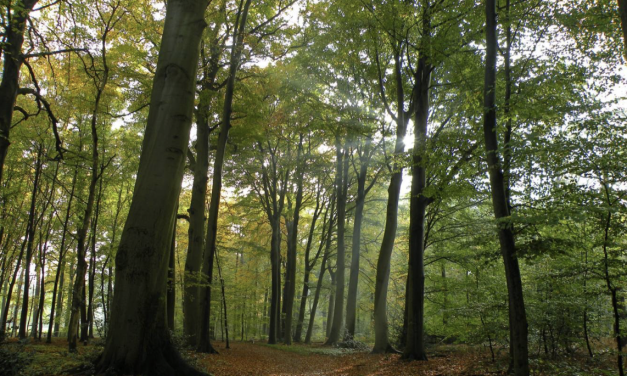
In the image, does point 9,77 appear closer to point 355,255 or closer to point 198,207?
point 198,207

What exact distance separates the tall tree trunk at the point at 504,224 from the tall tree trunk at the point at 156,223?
16.1 feet

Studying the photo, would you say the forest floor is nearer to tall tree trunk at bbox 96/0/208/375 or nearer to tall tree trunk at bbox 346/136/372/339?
tall tree trunk at bbox 96/0/208/375

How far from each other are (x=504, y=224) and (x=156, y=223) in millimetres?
5092

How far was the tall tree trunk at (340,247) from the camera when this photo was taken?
1606 centimetres

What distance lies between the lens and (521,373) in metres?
5.68

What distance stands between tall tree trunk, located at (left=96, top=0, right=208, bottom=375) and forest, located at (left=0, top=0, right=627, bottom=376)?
24 millimetres

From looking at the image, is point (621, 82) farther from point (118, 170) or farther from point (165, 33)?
point (118, 170)

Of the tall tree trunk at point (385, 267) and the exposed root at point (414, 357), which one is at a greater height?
the tall tree trunk at point (385, 267)

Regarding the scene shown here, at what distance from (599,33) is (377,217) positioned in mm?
18407

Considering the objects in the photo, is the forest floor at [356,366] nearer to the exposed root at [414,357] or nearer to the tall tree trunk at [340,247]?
the exposed root at [414,357]

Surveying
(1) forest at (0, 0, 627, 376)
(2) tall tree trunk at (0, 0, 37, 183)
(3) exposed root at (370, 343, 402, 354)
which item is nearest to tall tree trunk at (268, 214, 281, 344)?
(1) forest at (0, 0, 627, 376)

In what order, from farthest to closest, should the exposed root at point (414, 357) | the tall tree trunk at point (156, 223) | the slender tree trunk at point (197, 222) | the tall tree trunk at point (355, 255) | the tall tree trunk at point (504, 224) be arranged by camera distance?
the tall tree trunk at point (355, 255), the slender tree trunk at point (197, 222), the exposed root at point (414, 357), the tall tree trunk at point (504, 224), the tall tree trunk at point (156, 223)

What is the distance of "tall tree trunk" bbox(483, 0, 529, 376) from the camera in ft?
18.9

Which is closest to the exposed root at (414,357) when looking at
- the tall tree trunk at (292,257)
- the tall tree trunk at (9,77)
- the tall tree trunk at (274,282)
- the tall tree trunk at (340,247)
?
the tall tree trunk at (340,247)
